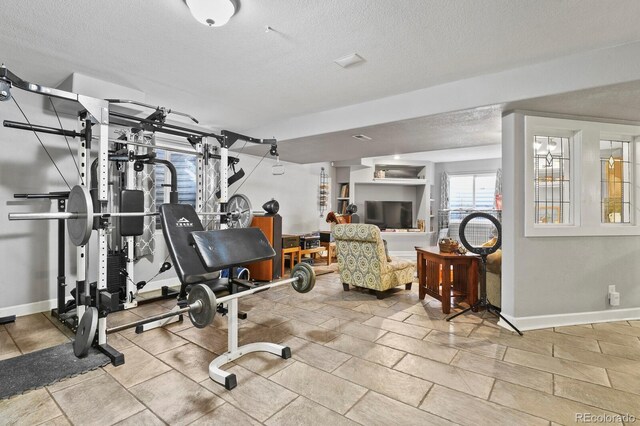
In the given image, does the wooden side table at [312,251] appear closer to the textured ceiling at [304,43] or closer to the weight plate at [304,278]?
the textured ceiling at [304,43]

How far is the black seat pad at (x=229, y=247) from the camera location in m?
2.12

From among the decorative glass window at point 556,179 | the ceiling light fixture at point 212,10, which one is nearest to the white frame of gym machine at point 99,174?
the ceiling light fixture at point 212,10

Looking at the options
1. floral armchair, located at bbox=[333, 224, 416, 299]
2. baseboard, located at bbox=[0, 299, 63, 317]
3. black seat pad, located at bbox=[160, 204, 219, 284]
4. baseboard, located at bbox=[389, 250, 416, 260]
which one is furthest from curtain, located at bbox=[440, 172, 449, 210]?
baseboard, located at bbox=[0, 299, 63, 317]

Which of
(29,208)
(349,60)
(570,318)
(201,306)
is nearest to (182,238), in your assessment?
(201,306)

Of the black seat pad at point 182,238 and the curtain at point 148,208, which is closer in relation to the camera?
the black seat pad at point 182,238

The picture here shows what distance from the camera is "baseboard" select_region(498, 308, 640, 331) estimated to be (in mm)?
3064

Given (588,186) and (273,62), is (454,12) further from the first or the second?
(588,186)

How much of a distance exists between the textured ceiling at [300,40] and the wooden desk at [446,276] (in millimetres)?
1894

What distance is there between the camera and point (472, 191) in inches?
312

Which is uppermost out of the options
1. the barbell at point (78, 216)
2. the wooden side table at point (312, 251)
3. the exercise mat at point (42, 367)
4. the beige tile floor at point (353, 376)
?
the barbell at point (78, 216)

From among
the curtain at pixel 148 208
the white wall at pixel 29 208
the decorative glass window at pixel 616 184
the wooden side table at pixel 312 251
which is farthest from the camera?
the wooden side table at pixel 312 251

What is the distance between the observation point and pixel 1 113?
123 inches

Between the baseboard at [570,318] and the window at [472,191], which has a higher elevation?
the window at [472,191]

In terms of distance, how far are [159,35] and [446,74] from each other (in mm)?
2432
